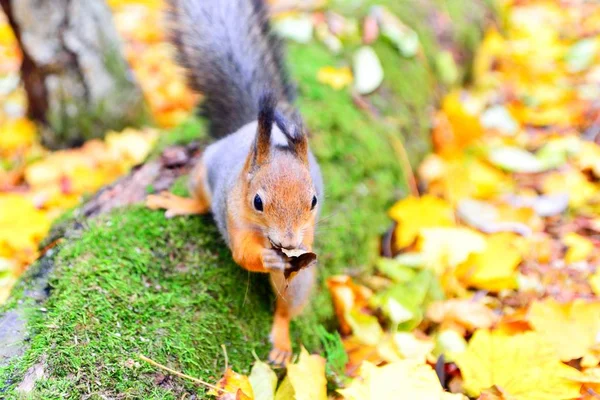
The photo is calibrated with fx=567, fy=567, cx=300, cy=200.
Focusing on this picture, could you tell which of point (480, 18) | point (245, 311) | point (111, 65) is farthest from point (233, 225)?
point (480, 18)

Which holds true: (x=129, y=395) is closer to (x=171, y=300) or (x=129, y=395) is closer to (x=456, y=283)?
(x=171, y=300)

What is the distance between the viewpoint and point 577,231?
2410 mm

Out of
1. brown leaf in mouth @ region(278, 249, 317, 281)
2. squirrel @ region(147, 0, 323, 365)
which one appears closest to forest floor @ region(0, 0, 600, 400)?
squirrel @ region(147, 0, 323, 365)

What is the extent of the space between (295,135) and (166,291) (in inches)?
22.1

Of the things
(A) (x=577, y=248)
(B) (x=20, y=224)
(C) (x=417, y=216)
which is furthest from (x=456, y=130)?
(B) (x=20, y=224)

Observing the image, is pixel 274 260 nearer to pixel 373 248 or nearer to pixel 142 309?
pixel 142 309

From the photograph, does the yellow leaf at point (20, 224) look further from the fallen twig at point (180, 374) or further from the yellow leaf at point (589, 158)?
the yellow leaf at point (589, 158)

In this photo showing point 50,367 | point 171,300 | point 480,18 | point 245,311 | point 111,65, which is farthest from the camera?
point 480,18

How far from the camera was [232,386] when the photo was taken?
1396 mm

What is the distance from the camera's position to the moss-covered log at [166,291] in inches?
51.3

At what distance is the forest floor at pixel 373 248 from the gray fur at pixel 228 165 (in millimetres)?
117

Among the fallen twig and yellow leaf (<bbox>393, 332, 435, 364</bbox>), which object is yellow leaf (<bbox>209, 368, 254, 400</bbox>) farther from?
yellow leaf (<bbox>393, 332, 435, 364</bbox>)

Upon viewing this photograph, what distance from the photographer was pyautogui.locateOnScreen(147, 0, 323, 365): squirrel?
1.46m

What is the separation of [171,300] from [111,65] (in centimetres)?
186
